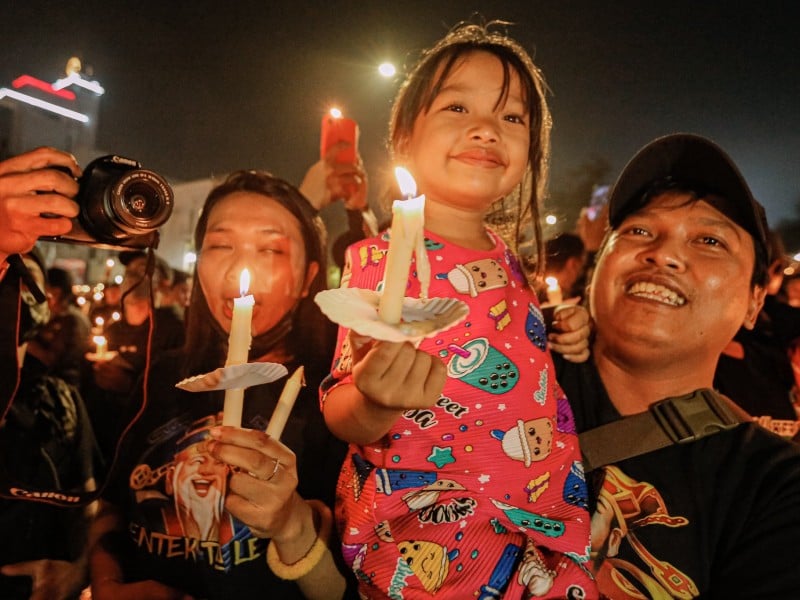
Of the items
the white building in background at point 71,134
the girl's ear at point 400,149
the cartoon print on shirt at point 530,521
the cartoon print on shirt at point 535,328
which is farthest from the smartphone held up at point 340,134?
the white building in background at point 71,134

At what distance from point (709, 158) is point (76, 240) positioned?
2.57 m

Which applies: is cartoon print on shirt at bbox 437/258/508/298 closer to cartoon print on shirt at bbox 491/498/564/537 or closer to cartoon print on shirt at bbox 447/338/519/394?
cartoon print on shirt at bbox 447/338/519/394

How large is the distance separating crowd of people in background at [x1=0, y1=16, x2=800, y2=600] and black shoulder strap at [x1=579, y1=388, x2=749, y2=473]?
0.01m

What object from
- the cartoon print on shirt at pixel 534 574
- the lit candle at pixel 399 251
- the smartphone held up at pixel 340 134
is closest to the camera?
the lit candle at pixel 399 251

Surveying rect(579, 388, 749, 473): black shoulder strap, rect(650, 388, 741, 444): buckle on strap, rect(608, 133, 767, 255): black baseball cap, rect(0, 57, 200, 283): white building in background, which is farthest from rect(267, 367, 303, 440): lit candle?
rect(0, 57, 200, 283): white building in background

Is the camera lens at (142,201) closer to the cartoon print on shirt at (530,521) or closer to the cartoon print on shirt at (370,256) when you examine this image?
the cartoon print on shirt at (370,256)

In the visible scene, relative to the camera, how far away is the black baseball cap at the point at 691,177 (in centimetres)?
218

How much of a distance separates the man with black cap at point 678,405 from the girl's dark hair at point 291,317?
113 centimetres

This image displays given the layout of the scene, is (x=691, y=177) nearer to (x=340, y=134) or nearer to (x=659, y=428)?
(x=659, y=428)

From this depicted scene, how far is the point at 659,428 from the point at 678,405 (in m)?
0.12

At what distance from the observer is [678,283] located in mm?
2123

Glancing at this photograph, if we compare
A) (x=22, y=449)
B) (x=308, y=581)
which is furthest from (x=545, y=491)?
(x=22, y=449)

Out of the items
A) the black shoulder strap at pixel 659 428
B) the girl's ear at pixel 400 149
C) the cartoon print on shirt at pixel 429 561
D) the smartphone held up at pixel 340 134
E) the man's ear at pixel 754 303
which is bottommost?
the cartoon print on shirt at pixel 429 561

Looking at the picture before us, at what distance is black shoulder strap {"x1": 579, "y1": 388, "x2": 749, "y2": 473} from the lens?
6.47 feet
